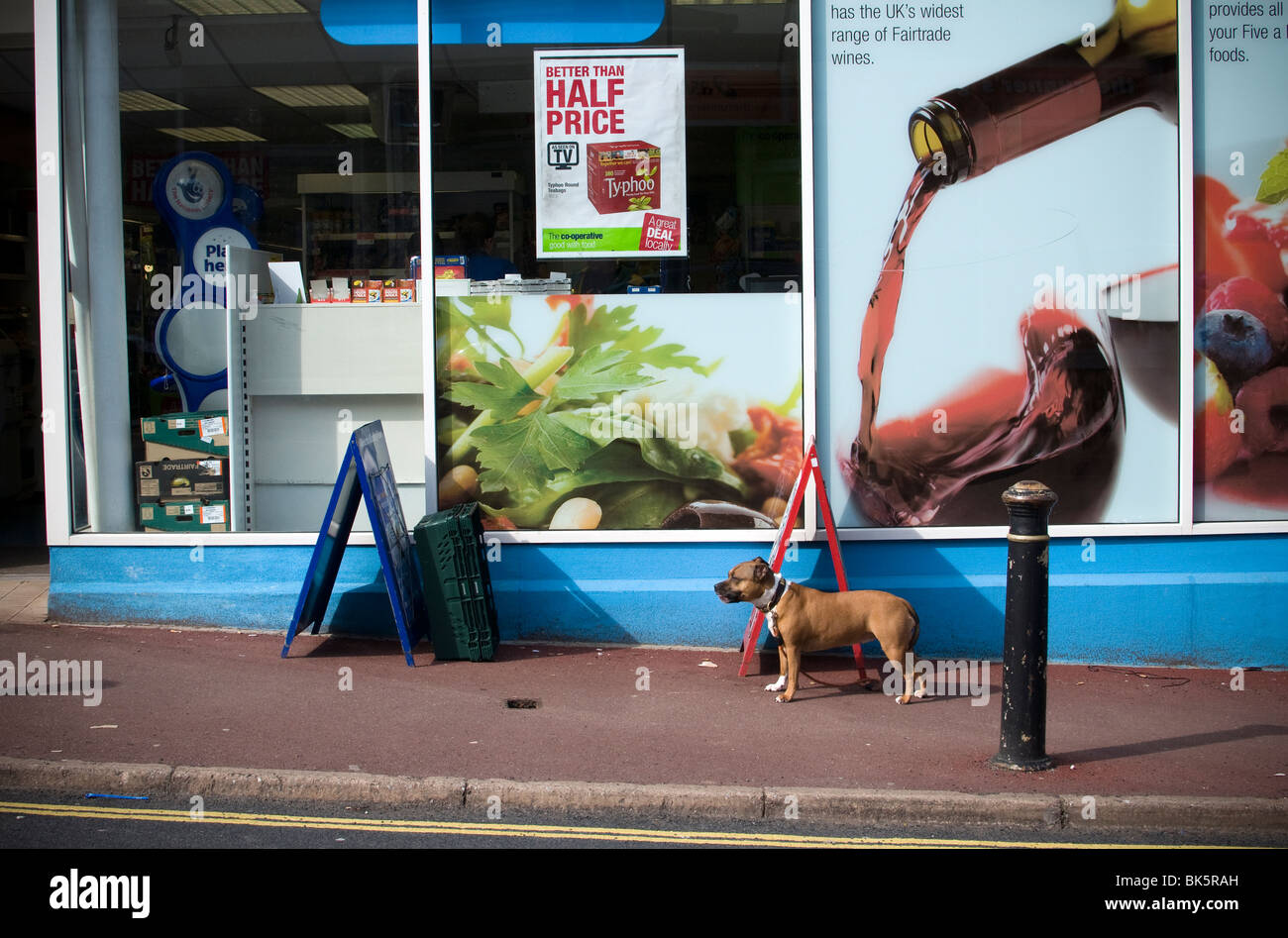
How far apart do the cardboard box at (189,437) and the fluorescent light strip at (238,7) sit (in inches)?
113

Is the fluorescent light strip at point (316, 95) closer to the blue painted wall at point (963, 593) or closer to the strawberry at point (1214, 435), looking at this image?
the blue painted wall at point (963, 593)

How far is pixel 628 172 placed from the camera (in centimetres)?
784

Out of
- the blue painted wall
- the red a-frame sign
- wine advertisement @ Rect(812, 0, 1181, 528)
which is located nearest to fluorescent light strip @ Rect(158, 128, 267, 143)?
the blue painted wall

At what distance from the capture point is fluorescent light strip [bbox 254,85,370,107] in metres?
8.57

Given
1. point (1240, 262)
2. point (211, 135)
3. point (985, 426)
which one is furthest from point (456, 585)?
point (1240, 262)

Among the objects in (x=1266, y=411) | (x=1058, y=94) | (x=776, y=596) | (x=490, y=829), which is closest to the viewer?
(x=490, y=829)

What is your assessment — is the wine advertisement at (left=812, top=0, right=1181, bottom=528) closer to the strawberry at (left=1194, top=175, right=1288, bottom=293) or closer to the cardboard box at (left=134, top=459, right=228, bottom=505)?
the strawberry at (left=1194, top=175, right=1288, bottom=293)

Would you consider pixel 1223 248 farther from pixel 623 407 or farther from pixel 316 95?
pixel 316 95

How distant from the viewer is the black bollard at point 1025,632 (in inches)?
214

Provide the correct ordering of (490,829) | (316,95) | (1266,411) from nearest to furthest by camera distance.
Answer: (490,829), (1266,411), (316,95)

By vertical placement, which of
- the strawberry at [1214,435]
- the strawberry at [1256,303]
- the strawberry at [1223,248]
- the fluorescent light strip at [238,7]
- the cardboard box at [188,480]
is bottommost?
the cardboard box at [188,480]

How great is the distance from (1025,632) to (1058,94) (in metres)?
3.97

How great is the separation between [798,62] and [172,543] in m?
5.17

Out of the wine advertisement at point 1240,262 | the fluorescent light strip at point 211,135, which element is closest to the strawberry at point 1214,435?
the wine advertisement at point 1240,262
